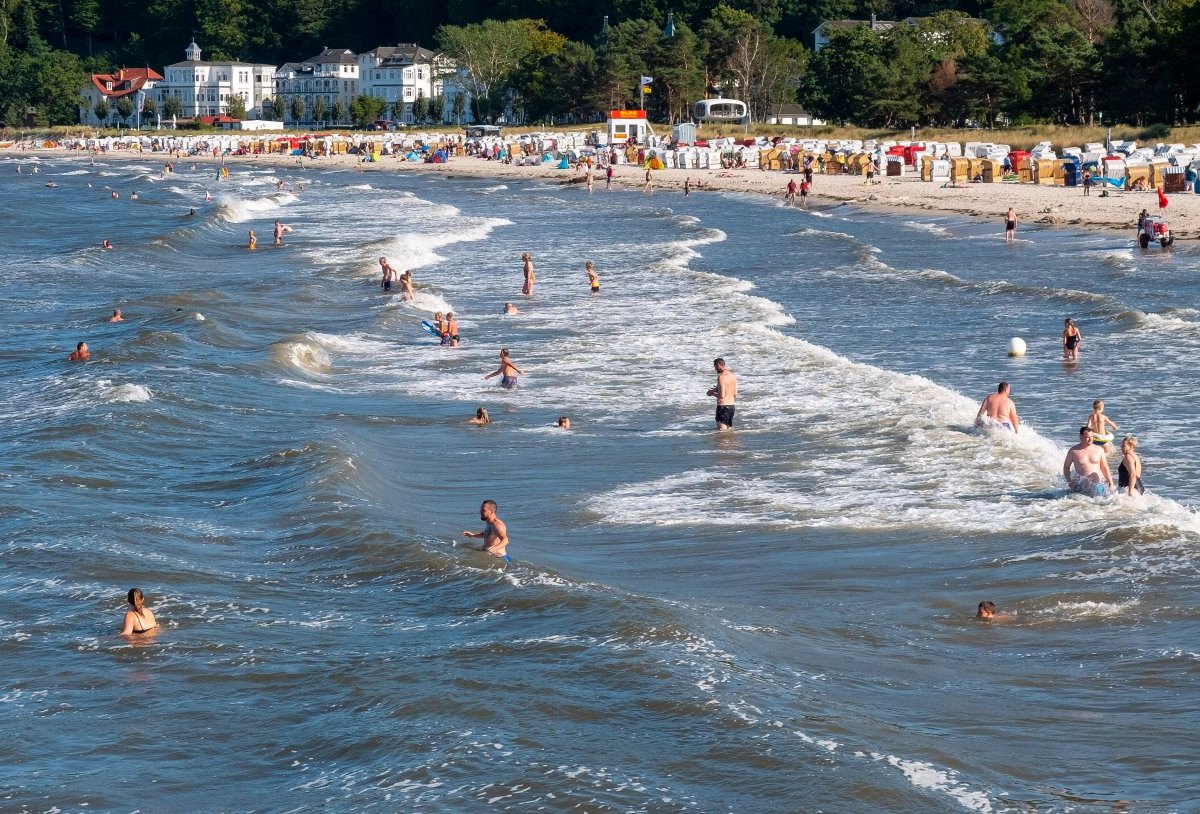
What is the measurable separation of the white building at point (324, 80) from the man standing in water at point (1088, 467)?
492ft

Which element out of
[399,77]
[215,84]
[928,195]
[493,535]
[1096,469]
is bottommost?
[493,535]

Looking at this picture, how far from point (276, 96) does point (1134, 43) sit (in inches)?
4625

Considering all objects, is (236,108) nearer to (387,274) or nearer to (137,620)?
(387,274)

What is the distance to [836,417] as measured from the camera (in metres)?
19.2

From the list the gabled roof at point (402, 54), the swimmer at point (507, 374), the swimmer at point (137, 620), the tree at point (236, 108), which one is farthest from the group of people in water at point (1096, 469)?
the tree at point (236, 108)

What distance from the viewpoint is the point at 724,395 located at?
1839cm

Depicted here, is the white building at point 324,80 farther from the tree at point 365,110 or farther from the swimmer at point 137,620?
the swimmer at point 137,620

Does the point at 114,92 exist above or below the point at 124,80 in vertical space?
below

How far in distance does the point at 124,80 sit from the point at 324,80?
78.4ft

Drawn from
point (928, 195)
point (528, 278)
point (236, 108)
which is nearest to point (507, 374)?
point (528, 278)

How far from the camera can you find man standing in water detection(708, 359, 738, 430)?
1831cm

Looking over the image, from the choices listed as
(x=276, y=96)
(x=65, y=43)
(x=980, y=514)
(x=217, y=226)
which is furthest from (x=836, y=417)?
(x=65, y=43)

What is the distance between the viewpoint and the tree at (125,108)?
530 feet

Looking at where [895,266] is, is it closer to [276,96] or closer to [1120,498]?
[1120,498]
